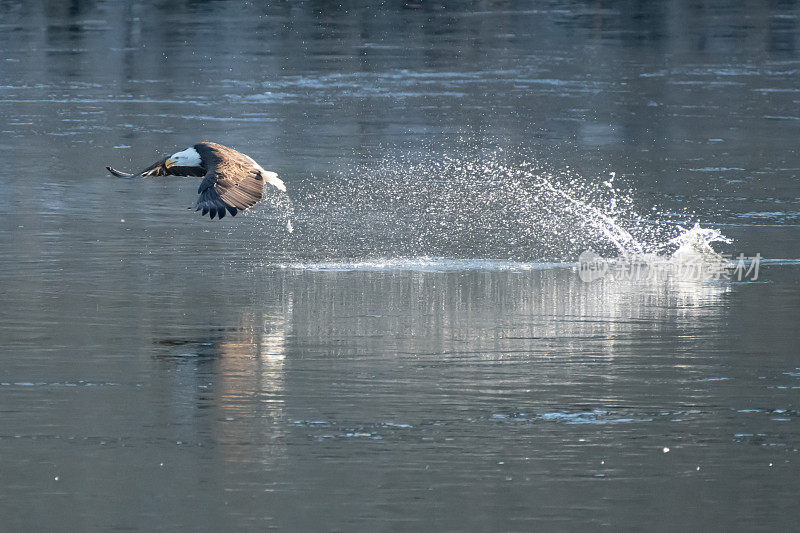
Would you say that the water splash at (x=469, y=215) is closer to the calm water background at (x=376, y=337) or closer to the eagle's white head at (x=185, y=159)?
the calm water background at (x=376, y=337)

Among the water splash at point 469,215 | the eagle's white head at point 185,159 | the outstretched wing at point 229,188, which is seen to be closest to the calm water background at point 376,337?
the water splash at point 469,215

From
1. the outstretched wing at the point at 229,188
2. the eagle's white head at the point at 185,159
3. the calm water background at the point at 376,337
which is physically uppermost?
the eagle's white head at the point at 185,159

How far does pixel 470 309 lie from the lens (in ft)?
42.4

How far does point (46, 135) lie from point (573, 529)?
16.7 meters

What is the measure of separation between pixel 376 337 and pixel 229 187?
5.73ft

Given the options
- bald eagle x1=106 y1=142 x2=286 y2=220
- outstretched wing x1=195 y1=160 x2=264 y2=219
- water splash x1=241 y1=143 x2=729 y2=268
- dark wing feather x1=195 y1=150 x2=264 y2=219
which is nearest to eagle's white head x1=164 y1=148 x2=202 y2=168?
bald eagle x1=106 y1=142 x2=286 y2=220

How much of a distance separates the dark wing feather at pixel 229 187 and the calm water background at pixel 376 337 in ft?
2.70

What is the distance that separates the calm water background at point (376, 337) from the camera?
8.48 m

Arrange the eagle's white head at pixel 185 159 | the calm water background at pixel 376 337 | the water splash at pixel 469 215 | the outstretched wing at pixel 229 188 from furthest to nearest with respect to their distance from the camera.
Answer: the water splash at pixel 469 215 → the eagle's white head at pixel 185 159 → the outstretched wing at pixel 229 188 → the calm water background at pixel 376 337

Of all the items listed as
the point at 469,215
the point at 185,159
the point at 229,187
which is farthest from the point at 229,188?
the point at 469,215

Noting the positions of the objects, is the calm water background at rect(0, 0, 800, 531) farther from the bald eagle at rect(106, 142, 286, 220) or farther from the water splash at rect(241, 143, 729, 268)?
the bald eagle at rect(106, 142, 286, 220)

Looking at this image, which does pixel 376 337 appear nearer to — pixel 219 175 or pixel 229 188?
pixel 229 188

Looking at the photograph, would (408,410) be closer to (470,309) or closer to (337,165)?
(470,309)

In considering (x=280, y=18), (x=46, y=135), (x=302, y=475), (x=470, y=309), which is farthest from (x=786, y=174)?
(x=280, y=18)
